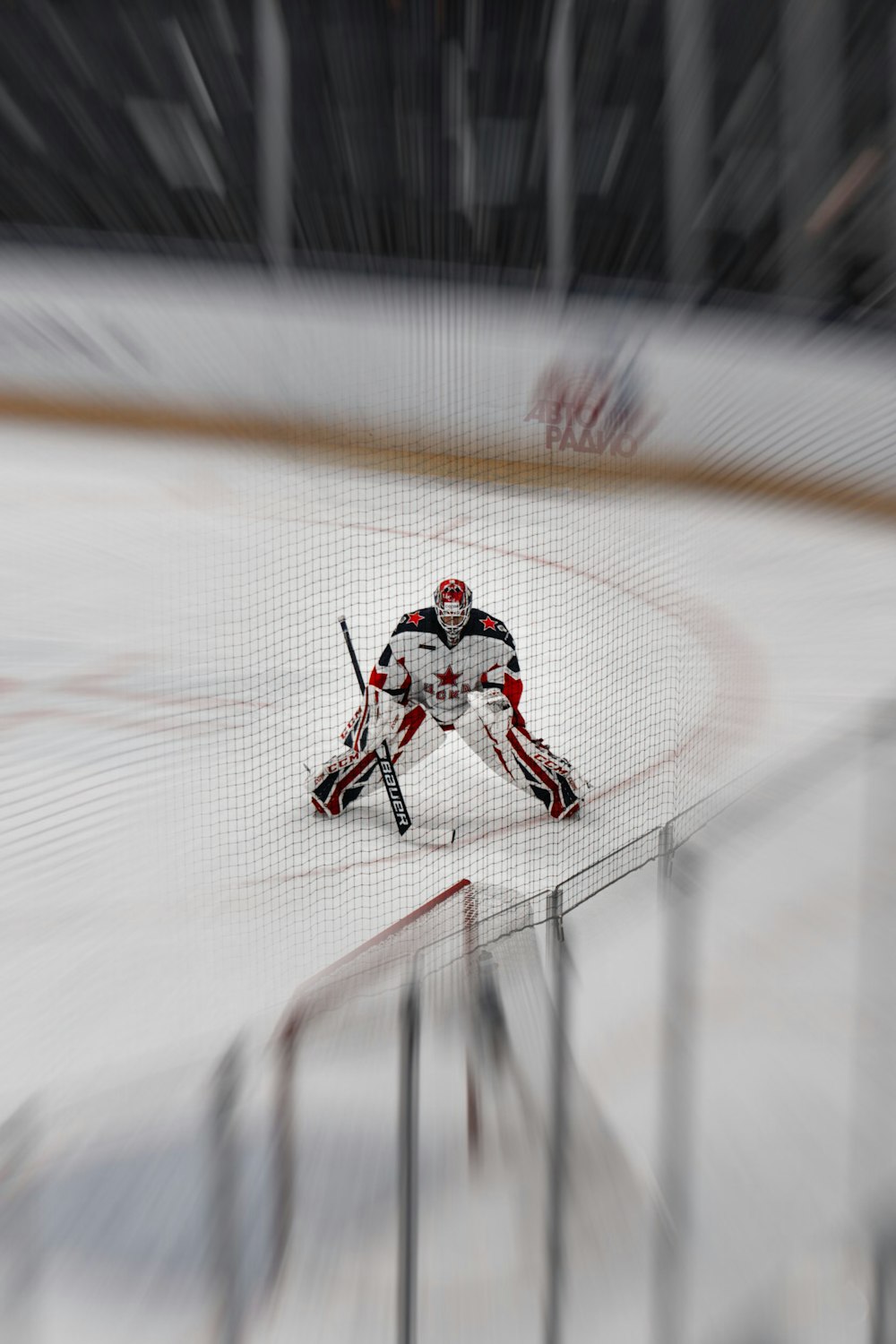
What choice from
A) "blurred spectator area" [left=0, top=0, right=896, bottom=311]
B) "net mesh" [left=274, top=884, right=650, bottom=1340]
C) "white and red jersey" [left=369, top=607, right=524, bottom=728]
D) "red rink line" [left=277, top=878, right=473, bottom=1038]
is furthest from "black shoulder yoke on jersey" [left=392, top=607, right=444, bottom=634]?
"blurred spectator area" [left=0, top=0, right=896, bottom=311]

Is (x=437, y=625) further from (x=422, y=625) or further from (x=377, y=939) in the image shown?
(x=377, y=939)

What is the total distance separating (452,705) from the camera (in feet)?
6.70

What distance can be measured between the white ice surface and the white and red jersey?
0.25 metres

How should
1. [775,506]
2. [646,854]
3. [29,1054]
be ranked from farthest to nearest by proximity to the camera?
[775,506], [646,854], [29,1054]

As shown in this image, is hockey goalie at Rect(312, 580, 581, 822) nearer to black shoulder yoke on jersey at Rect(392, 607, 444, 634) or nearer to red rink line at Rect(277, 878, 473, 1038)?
black shoulder yoke on jersey at Rect(392, 607, 444, 634)

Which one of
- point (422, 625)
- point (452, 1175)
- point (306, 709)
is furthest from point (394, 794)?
point (452, 1175)

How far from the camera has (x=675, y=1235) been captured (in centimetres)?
78

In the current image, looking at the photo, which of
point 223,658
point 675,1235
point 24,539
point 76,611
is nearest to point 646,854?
point 675,1235

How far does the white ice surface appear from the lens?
1267 millimetres

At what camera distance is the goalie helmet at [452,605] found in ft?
6.35

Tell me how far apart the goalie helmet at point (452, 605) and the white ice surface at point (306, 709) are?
416mm

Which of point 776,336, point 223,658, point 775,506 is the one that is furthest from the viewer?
point 775,506

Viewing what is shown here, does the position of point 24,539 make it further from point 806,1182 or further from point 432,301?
point 806,1182

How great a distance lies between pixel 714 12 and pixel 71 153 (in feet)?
8.67
